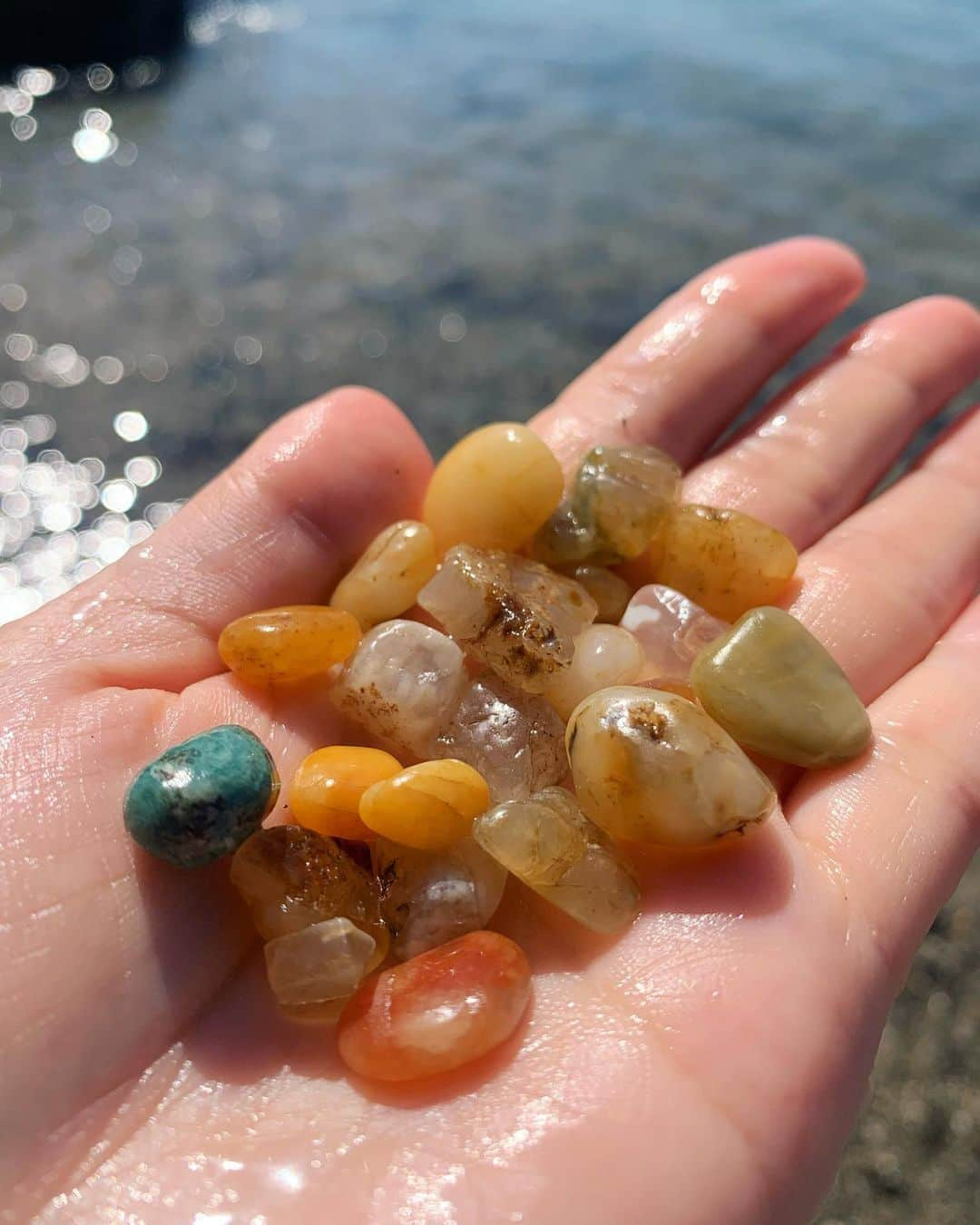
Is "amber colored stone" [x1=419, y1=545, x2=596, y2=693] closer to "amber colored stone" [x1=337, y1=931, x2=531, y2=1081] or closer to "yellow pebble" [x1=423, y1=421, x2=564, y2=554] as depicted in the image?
"yellow pebble" [x1=423, y1=421, x2=564, y2=554]

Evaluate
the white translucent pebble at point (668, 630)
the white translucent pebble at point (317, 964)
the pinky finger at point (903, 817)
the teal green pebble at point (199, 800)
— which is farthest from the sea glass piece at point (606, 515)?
the white translucent pebble at point (317, 964)

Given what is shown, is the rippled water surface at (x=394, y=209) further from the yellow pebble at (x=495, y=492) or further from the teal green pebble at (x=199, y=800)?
the teal green pebble at (x=199, y=800)

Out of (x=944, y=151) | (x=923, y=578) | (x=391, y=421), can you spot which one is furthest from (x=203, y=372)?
(x=944, y=151)

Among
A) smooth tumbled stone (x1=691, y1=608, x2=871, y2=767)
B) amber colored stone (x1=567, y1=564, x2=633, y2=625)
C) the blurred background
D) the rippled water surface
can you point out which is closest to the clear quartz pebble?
smooth tumbled stone (x1=691, y1=608, x2=871, y2=767)

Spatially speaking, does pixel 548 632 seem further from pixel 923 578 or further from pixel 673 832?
pixel 923 578

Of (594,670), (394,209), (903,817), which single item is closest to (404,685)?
(594,670)
